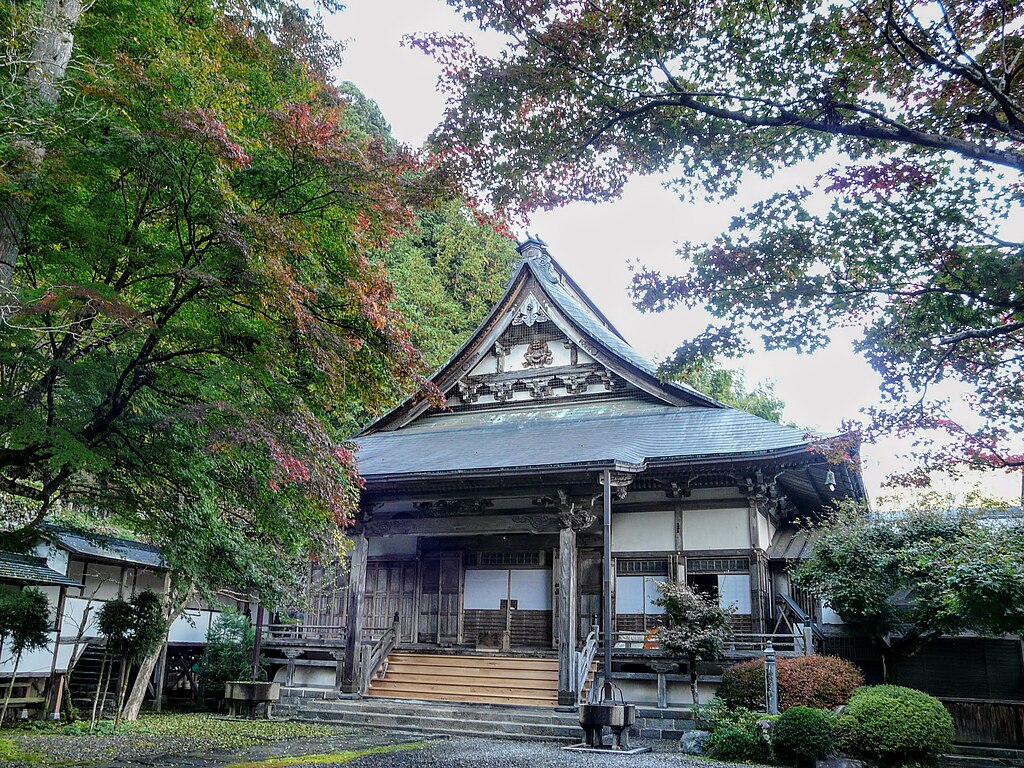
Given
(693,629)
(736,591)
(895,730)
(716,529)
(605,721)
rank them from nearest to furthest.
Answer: (895,730) → (605,721) → (693,629) → (736,591) → (716,529)

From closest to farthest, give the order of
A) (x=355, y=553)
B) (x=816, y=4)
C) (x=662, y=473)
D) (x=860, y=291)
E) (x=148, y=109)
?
(x=148, y=109) < (x=816, y=4) < (x=860, y=291) < (x=662, y=473) < (x=355, y=553)

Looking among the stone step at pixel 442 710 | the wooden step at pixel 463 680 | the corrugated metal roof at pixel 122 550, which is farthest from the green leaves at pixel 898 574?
the corrugated metal roof at pixel 122 550

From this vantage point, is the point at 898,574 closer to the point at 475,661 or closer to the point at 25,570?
the point at 475,661

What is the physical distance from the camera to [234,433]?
7.02 meters

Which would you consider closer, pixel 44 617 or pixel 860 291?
pixel 860 291

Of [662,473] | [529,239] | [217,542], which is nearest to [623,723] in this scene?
[662,473]

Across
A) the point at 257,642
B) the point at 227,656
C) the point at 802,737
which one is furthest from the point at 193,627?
the point at 802,737

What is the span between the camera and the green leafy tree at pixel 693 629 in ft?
41.5

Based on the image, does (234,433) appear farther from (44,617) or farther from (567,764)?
(44,617)

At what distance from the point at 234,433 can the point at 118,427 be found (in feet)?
4.17

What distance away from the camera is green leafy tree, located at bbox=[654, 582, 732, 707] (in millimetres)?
12664

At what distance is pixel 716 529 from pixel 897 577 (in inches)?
135

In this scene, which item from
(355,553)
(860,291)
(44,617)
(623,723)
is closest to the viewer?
(860,291)

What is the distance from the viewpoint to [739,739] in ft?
35.3
